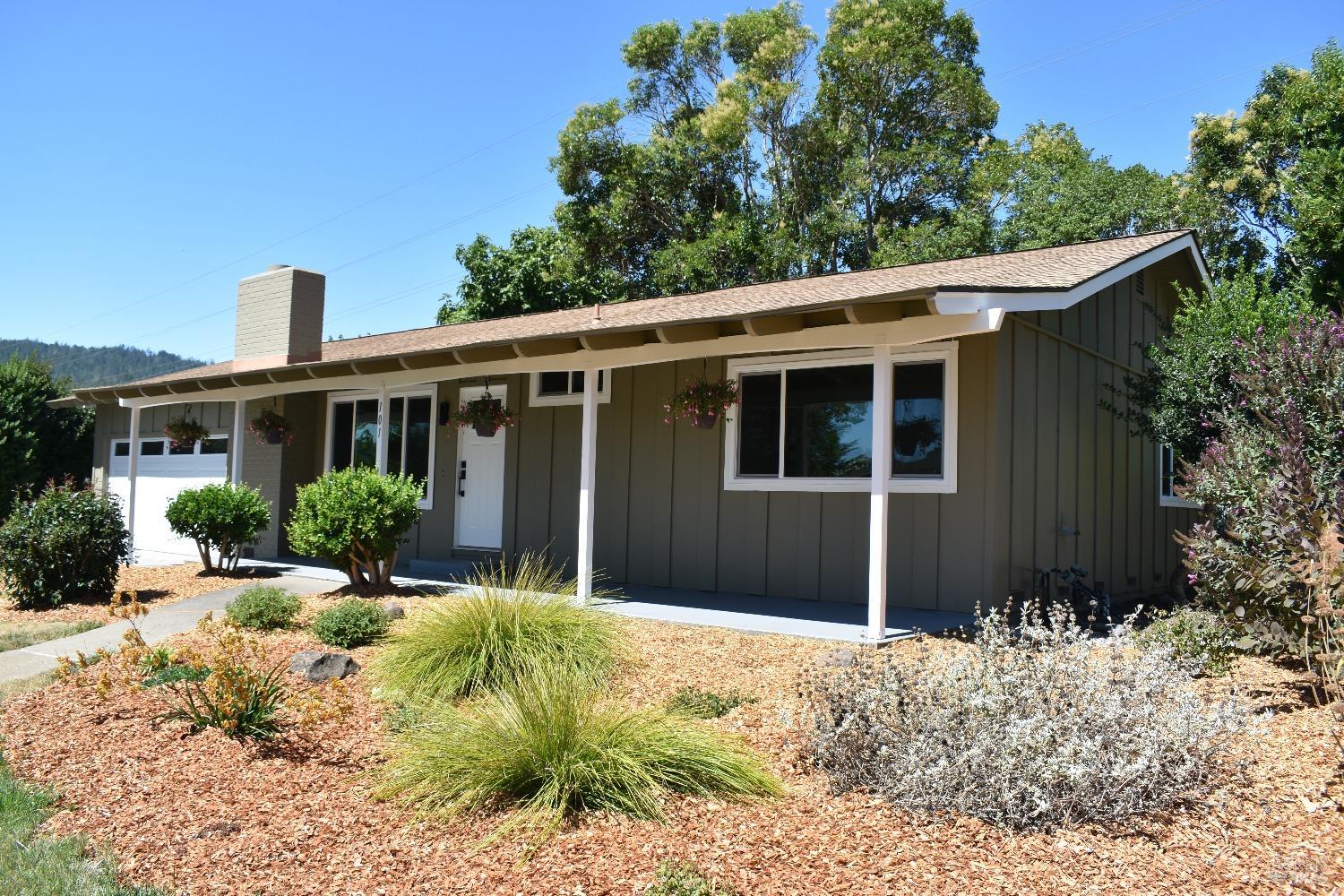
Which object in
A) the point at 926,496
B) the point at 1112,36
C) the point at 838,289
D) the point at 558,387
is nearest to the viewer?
the point at 926,496

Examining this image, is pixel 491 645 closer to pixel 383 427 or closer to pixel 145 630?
pixel 145 630

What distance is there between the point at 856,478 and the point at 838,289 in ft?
6.35

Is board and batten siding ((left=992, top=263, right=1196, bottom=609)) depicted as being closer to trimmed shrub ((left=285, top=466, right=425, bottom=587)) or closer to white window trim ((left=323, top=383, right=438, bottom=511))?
trimmed shrub ((left=285, top=466, right=425, bottom=587))

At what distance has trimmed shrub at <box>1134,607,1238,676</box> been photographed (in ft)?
18.8

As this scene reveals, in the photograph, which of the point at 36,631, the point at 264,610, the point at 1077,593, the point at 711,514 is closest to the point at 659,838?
the point at 264,610

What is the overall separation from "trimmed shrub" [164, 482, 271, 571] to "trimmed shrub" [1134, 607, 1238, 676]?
946 cm

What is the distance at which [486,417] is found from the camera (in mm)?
11297

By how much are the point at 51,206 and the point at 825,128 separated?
876 inches

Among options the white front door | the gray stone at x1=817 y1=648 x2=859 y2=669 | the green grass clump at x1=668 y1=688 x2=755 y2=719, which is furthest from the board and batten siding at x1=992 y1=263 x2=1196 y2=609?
the white front door

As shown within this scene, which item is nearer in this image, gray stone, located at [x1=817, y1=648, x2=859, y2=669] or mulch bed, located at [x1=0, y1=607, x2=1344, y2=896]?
mulch bed, located at [x1=0, y1=607, x2=1344, y2=896]

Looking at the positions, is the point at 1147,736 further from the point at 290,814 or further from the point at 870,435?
the point at 870,435

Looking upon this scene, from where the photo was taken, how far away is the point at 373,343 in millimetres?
15211

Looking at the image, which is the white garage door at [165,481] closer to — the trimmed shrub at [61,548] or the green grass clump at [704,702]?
the trimmed shrub at [61,548]

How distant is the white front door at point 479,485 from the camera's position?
11984 millimetres
